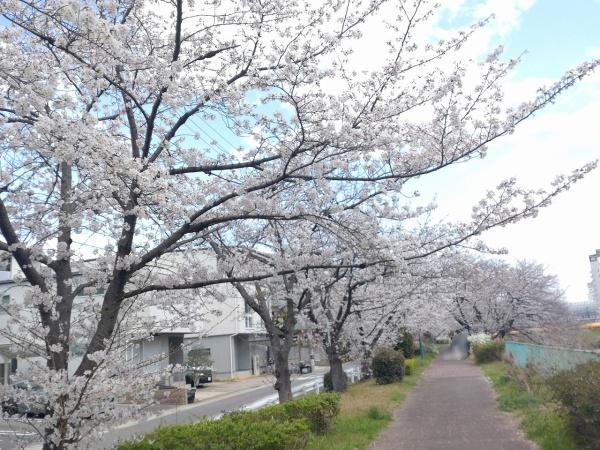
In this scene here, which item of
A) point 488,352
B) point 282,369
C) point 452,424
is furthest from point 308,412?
point 488,352

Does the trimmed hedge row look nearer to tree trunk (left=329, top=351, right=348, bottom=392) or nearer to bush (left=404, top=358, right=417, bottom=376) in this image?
tree trunk (left=329, top=351, right=348, bottom=392)

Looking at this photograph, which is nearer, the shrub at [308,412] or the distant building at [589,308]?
the shrub at [308,412]

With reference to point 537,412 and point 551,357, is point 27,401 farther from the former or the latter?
point 551,357

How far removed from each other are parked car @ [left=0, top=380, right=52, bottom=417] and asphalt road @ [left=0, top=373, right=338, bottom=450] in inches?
4.1

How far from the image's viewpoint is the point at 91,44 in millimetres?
4836

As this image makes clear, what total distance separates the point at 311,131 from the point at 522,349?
1551 cm

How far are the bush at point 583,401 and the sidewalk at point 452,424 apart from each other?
1585 mm

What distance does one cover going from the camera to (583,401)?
273 inches

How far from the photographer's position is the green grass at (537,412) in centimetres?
842

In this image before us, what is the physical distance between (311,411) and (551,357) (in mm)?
6122

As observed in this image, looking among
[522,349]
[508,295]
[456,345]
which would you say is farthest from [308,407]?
[456,345]

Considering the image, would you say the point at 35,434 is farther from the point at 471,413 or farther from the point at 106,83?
the point at 471,413

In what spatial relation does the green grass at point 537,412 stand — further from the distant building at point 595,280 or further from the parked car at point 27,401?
the distant building at point 595,280

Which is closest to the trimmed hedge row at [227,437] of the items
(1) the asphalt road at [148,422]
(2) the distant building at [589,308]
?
(1) the asphalt road at [148,422]
